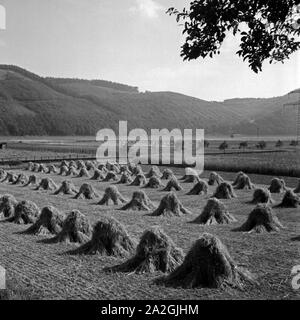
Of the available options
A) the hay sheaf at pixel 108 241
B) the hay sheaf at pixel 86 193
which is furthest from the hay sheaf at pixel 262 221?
the hay sheaf at pixel 86 193

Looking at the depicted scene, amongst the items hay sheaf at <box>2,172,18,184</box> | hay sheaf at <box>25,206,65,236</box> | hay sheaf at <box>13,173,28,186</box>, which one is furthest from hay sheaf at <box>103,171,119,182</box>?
hay sheaf at <box>25,206,65,236</box>

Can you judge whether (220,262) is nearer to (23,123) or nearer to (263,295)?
(263,295)

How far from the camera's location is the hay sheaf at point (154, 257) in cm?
1100

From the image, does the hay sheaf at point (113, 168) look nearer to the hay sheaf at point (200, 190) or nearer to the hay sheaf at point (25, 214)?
the hay sheaf at point (200, 190)

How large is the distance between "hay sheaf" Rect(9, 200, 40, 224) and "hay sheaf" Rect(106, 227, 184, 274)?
7165mm

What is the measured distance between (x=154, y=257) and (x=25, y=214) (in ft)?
26.2

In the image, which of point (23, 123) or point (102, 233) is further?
point (23, 123)

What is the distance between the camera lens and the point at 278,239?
14.4 m

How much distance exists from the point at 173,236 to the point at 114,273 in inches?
175

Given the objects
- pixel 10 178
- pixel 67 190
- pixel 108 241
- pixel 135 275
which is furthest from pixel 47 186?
pixel 135 275

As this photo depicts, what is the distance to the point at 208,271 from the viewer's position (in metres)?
9.92

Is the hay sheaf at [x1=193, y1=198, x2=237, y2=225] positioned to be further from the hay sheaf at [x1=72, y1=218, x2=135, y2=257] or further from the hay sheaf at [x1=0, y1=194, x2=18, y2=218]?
the hay sheaf at [x1=0, y1=194, x2=18, y2=218]
